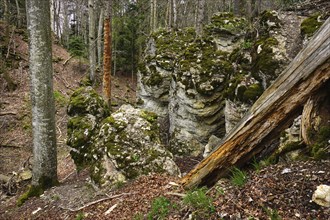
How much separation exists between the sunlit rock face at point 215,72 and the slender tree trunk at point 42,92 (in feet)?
14.8

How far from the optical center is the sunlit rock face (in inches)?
263

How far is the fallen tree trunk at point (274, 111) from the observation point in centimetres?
314

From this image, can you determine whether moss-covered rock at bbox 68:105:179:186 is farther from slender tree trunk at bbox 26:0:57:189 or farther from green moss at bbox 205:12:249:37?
green moss at bbox 205:12:249:37

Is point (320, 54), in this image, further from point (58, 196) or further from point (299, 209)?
point (58, 196)

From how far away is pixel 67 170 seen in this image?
9.20m

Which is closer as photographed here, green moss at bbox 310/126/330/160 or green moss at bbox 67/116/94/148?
green moss at bbox 310/126/330/160

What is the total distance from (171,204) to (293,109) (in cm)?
195

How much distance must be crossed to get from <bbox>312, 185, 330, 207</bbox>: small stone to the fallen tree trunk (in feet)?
3.57

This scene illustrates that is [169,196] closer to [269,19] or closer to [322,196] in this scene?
[322,196]

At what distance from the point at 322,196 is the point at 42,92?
5.58 metres

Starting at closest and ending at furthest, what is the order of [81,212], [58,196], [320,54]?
[320,54], [81,212], [58,196]

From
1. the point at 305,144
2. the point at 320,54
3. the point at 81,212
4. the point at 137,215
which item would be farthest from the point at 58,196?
the point at 320,54

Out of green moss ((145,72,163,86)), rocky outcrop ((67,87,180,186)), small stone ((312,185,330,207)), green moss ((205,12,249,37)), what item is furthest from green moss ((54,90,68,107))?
small stone ((312,185,330,207))

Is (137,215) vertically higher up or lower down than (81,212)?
higher up
